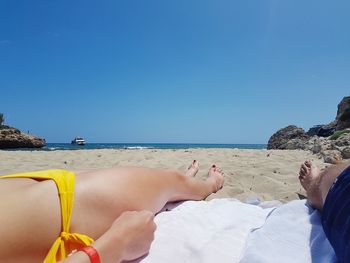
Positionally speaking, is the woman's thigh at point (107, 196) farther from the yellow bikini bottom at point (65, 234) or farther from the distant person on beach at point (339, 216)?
the distant person on beach at point (339, 216)

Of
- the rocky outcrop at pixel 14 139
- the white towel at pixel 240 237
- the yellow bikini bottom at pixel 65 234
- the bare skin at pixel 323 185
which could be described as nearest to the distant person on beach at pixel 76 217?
the yellow bikini bottom at pixel 65 234

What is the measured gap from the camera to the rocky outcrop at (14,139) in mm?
30844

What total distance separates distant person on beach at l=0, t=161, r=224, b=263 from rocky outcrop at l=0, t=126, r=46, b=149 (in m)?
33.3

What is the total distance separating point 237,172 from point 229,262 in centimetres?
249

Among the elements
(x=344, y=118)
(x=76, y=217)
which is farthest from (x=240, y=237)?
(x=344, y=118)

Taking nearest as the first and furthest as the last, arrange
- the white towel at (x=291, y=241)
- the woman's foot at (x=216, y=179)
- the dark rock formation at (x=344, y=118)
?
the white towel at (x=291, y=241) → the woman's foot at (x=216, y=179) → the dark rock formation at (x=344, y=118)

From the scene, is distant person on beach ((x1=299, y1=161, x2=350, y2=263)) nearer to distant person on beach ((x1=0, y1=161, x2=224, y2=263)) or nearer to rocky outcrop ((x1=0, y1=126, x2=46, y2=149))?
distant person on beach ((x1=0, y1=161, x2=224, y2=263))

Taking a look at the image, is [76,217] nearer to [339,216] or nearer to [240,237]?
[240,237]

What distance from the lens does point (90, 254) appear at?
109 cm

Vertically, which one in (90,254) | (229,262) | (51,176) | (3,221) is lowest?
(229,262)

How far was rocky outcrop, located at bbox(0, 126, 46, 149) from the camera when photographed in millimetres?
30844

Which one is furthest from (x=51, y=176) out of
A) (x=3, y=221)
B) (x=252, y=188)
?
(x=252, y=188)

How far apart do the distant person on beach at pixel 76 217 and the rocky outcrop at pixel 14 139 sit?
33.3 m

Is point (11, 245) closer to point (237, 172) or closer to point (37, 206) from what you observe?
point (37, 206)
